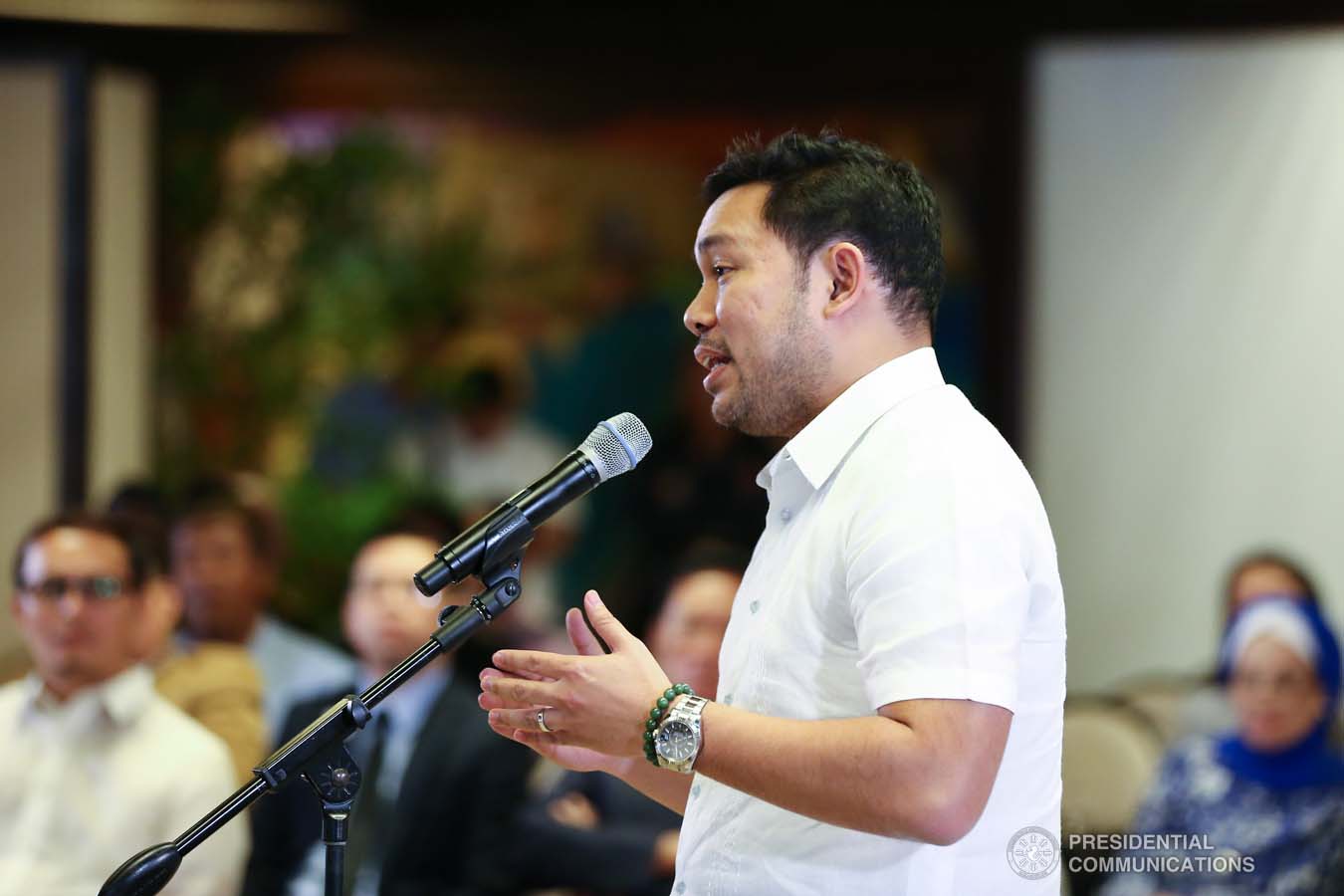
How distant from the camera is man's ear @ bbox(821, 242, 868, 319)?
1580 mm

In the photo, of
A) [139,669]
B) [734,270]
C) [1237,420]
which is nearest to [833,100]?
[1237,420]

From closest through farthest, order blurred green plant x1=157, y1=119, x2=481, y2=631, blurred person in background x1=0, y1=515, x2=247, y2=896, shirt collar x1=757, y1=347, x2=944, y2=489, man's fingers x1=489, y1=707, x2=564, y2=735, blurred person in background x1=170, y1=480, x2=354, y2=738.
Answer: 1. man's fingers x1=489, y1=707, x2=564, y2=735
2. shirt collar x1=757, y1=347, x2=944, y2=489
3. blurred person in background x1=0, y1=515, x2=247, y2=896
4. blurred person in background x1=170, y1=480, x2=354, y2=738
5. blurred green plant x1=157, y1=119, x2=481, y2=631

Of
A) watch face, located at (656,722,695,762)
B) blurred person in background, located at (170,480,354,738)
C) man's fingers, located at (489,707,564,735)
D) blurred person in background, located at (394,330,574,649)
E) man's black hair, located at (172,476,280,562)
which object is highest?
blurred person in background, located at (394,330,574,649)

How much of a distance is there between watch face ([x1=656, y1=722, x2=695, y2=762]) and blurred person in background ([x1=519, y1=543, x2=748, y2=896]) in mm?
1422

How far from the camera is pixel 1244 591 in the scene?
412cm

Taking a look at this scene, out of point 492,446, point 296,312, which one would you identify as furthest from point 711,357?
point 492,446

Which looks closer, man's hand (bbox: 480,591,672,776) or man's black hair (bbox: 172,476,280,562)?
man's hand (bbox: 480,591,672,776)

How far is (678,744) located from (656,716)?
1.3 inches

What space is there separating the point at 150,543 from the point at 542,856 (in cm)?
97

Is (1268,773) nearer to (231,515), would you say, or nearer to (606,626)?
(606,626)

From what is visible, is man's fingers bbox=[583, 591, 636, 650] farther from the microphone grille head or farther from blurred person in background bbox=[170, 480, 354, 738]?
blurred person in background bbox=[170, 480, 354, 738]

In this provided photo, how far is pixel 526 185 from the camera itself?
6633mm

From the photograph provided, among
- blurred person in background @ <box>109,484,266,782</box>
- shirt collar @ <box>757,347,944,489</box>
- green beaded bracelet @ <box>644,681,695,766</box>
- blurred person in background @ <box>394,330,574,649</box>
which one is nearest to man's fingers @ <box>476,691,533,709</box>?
green beaded bracelet @ <box>644,681,695,766</box>

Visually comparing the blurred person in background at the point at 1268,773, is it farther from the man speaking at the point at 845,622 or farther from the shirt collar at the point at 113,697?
the shirt collar at the point at 113,697
